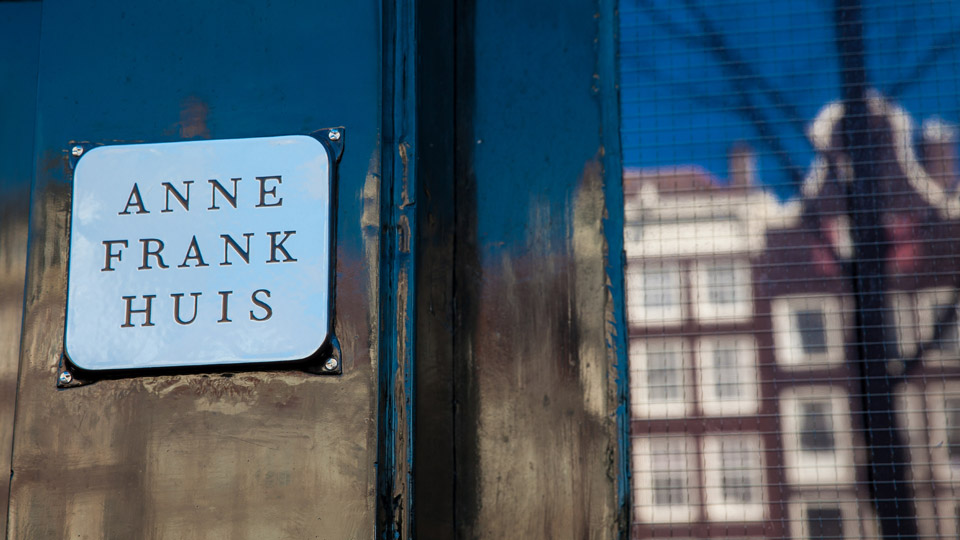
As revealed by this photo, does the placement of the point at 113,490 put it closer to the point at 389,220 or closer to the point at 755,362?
the point at 389,220

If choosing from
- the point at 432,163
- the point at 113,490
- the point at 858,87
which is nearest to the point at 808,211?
the point at 858,87

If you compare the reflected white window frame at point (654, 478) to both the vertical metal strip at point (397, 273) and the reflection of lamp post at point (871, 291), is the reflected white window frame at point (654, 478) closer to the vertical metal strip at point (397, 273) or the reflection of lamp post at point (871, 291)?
the reflection of lamp post at point (871, 291)

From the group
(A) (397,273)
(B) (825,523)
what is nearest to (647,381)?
(B) (825,523)

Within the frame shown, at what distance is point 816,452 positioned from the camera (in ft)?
6.29

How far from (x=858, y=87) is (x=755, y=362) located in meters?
0.53

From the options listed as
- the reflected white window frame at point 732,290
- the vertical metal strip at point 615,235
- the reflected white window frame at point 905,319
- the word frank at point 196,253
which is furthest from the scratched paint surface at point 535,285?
the reflected white window frame at point 905,319

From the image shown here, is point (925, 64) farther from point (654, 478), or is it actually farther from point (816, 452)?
point (654, 478)

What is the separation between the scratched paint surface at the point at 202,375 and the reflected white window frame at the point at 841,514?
2.30 feet

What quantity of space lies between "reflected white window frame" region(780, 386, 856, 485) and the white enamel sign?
0.79m

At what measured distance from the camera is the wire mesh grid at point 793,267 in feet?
6.26

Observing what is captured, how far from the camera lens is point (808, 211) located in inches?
79.2

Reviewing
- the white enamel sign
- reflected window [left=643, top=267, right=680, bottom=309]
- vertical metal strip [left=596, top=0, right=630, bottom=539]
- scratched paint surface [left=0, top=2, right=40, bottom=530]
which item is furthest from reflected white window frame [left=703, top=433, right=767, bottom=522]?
scratched paint surface [left=0, top=2, right=40, bottom=530]

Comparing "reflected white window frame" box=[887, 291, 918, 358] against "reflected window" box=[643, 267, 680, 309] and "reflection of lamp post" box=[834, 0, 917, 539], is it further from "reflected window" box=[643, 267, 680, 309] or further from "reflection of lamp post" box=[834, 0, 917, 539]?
"reflected window" box=[643, 267, 680, 309]

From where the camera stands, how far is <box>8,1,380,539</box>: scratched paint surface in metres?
1.80
